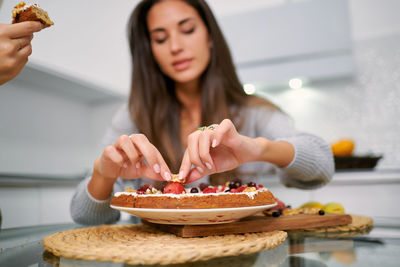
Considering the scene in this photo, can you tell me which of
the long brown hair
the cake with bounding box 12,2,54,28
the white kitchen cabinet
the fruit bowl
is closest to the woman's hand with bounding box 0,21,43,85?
the cake with bounding box 12,2,54,28

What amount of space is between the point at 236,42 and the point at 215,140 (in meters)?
2.18

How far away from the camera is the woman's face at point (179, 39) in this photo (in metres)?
1.30

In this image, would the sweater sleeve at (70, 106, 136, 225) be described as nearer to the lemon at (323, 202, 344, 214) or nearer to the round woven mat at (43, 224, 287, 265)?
the round woven mat at (43, 224, 287, 265)

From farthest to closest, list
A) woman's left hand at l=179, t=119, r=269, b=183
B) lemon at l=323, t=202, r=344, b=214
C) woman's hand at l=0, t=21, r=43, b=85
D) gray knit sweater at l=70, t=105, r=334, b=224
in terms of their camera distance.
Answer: gray knit sweater at l=70, t=105, r=334, b=224
lemon at l=323, t=202, r=344, b=214
woman's left hand at l=179, t=119, r=269, b=183
woman's hand at l=0, t=21, r=43, b=85

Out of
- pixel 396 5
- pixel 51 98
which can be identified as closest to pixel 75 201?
pixel 51 98

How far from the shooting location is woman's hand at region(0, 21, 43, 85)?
525mm

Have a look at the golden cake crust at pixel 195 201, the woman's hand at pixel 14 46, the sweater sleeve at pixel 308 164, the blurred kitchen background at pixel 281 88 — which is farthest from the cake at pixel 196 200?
the blurred kitchen background at pixel 281 88

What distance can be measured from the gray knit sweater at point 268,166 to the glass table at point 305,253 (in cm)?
30

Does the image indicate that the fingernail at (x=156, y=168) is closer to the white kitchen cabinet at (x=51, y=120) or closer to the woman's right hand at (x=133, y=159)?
the woman's right hand at (x=133, y=159)

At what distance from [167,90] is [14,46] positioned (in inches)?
38.7

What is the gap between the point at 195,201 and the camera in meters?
0.55

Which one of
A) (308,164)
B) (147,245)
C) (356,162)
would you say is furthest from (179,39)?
(356,162)

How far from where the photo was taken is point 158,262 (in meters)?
0.41

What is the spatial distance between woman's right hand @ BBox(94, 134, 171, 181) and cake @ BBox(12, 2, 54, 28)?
261mm
